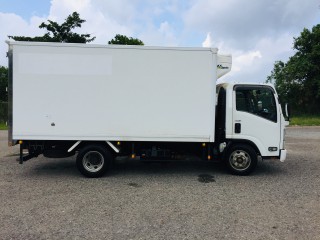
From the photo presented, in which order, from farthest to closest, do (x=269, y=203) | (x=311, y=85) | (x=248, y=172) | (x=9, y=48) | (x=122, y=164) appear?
1. (x=311, y=85)
2. (x=122, y=164)
3. (x=248, y=172)
4. (x=9, y=48)
5. (x=269, y=203)

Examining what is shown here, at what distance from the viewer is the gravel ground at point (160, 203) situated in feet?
14.9

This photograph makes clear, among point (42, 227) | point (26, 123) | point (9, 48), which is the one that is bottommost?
point (42, 227)

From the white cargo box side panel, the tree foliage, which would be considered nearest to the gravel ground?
the white cargo box side panel

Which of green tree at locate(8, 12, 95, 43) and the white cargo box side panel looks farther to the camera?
green tree at locate(8, 12, 95, 43)

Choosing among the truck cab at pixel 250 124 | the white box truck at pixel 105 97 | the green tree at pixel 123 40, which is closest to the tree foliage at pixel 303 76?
the green tree at pixel 123 40

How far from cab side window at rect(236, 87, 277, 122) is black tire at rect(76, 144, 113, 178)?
329 centimetres

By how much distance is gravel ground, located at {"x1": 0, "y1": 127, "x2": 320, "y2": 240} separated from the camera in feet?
14.9

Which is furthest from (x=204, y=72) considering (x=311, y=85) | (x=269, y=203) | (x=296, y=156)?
(x=311, y=85)

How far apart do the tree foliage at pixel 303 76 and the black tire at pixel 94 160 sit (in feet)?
95.4

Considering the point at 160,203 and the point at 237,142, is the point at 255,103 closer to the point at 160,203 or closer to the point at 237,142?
the point at 237,142

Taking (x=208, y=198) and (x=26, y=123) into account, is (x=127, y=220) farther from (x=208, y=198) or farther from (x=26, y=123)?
(x=26, y=123)

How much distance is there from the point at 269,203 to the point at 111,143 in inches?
143

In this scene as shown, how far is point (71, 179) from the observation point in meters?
7.41

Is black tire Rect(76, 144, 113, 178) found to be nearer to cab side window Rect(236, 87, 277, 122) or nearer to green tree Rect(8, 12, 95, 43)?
cab side window Rect(236, 87, 277, 122)
